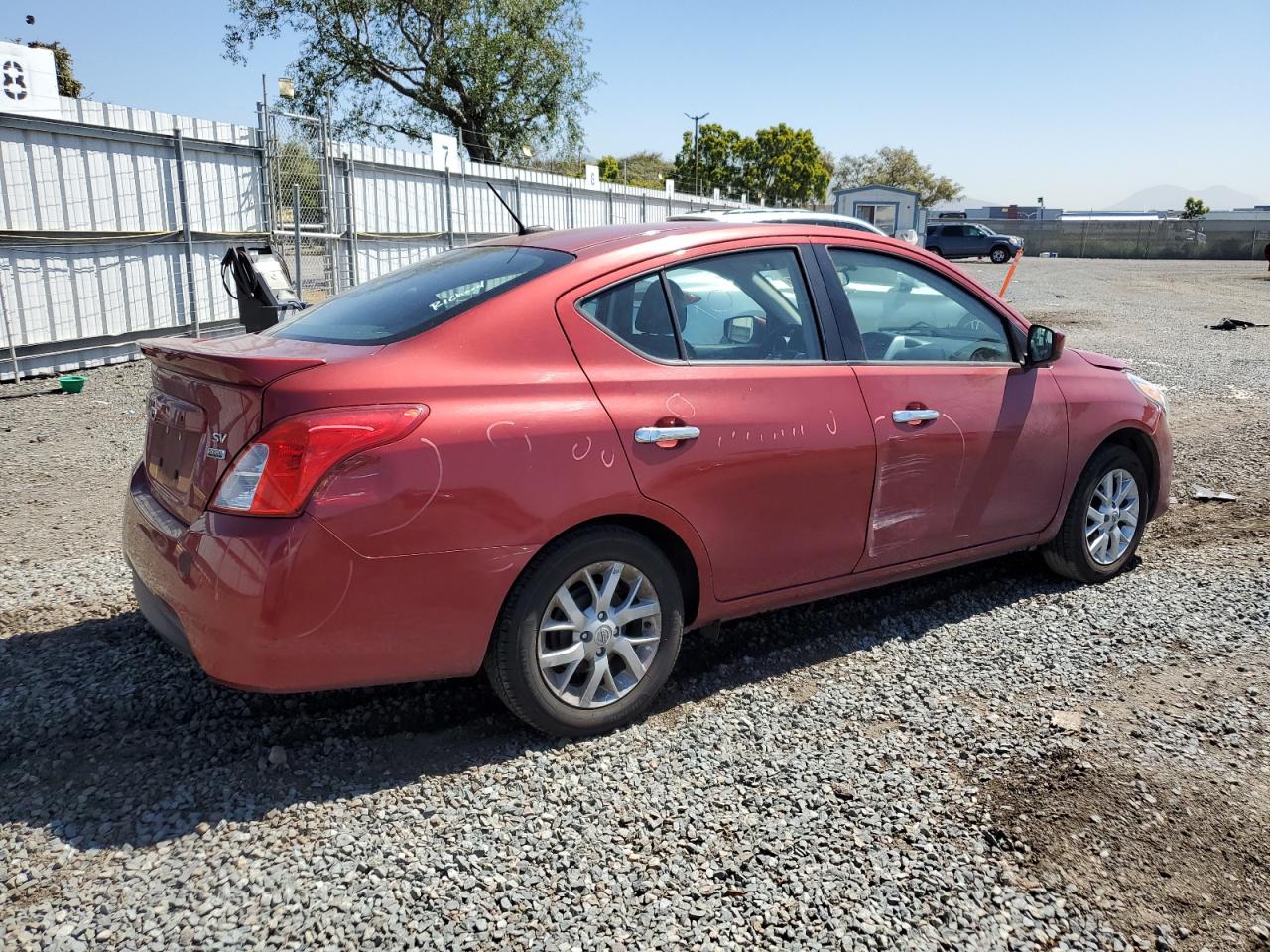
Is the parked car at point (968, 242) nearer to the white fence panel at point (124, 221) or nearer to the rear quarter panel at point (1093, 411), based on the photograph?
the white fence panel at point (124, 221)

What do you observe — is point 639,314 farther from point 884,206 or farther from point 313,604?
point 884,206

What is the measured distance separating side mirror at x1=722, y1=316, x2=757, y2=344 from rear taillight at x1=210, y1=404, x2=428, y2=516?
1361mm

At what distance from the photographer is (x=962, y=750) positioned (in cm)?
324

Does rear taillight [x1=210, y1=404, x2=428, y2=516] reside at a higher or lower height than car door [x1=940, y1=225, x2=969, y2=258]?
lower

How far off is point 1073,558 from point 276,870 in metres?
3.76

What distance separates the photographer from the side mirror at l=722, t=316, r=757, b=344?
3.59 meters

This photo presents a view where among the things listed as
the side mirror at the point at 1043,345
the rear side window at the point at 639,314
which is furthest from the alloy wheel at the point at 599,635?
the side mirror at the point at 1043,345

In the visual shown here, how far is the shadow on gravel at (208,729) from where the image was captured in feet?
9.39

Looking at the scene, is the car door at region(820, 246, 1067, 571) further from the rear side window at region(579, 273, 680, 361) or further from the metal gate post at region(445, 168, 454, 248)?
the metal gate post at region(445, 168, 454, 248)

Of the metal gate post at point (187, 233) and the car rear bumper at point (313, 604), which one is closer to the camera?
the car rear bumper at point (313, 604)

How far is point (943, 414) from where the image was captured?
3.97 meters

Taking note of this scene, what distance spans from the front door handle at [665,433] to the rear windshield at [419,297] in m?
0.65

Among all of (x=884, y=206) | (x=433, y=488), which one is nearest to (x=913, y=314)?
(x=433, y=488)

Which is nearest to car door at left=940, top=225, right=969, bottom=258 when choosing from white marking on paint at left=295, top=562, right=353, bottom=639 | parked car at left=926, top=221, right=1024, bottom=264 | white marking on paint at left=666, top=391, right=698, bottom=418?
parked car at left=926, top=221, right=1024, bottom=264
